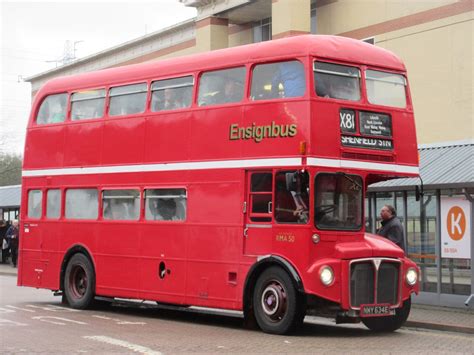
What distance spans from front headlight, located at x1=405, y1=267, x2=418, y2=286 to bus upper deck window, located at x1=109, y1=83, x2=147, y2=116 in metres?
5.74

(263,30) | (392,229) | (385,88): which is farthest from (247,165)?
(263,30)

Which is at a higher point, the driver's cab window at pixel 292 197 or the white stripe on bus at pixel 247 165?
the white stripe on bus at pixel 247 165

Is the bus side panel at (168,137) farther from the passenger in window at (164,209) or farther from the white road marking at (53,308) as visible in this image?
the white road marking at (53,308)

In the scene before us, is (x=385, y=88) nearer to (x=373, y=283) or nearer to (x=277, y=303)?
(x=373, y=283)

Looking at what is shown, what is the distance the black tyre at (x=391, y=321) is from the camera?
1427cm

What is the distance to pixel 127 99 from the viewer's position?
17.0 m

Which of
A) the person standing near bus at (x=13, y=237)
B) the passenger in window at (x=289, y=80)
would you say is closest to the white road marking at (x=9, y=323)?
the passenger in window at (x=289, y=80)

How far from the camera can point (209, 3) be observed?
3959 centimetres

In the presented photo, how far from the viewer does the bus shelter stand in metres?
17.8

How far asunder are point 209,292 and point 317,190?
278 cm

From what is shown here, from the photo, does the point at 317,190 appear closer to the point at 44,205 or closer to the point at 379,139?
the point at 379,139

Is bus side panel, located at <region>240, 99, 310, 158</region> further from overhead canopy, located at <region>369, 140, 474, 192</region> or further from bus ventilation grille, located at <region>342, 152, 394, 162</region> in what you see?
overhead canopy, located at <region>369, 140, 474, 192</region>

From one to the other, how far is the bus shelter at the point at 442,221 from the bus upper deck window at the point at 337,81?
430 cm

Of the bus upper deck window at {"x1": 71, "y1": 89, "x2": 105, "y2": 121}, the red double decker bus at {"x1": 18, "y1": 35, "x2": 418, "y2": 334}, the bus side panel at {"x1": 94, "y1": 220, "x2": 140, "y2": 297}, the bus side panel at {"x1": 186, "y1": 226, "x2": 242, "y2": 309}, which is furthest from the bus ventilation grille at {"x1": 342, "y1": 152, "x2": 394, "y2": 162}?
the bus upper deck window at {"x1": 71, "y1": 89, "x2": 105, "y2": 121}
